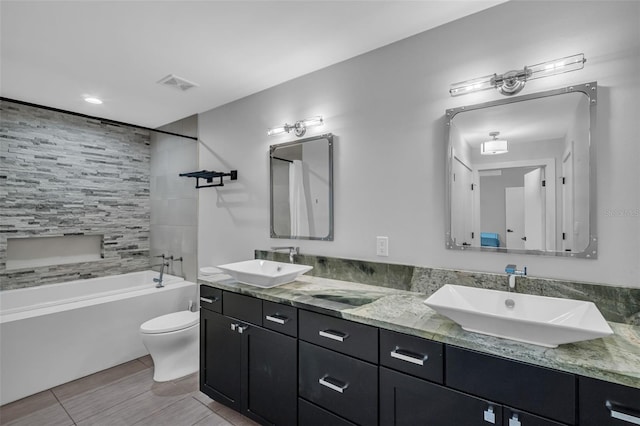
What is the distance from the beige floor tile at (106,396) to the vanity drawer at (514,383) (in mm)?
2371

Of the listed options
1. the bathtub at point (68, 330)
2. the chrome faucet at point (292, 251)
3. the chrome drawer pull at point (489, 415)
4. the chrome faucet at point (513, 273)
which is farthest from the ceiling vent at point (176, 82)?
the chrome drawer pull at point (489, 415)

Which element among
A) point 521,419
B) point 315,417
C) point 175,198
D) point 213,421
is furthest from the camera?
point 175,198

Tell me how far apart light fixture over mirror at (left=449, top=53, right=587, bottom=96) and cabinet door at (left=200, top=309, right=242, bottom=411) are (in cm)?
198

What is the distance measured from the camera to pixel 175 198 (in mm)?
3740

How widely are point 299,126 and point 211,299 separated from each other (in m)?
1.45

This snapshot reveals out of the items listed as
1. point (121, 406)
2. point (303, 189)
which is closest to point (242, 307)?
point (303, 189)

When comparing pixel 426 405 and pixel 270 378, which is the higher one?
pixel 426 405

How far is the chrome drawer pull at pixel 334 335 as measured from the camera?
154 cm

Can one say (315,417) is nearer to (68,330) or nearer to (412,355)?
(412,355)

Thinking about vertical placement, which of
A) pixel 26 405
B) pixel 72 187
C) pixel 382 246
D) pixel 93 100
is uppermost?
pixel 93 100

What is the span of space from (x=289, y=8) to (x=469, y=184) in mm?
1377

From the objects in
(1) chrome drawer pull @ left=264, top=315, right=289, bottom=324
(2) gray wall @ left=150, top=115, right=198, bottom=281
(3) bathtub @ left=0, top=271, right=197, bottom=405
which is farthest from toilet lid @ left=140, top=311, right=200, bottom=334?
(1) chrome drawer pull @ left=264, top=315, right=289, bottom=324

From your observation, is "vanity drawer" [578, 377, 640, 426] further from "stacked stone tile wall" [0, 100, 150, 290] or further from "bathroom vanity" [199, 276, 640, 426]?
"stacked stone tile wall" [0, 100, 150, 290]

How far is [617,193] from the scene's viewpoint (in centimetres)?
141
